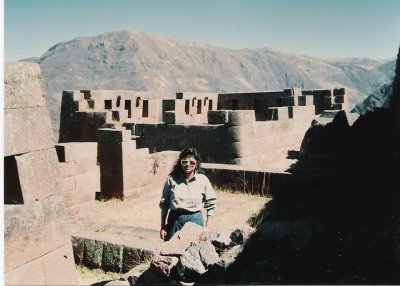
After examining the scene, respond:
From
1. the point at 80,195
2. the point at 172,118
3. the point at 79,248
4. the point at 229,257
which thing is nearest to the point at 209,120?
the point at 172,118

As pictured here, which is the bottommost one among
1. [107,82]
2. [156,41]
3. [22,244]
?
[22,244]

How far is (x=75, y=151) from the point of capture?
946 centimetres

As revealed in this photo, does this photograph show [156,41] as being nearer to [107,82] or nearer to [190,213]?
[107,82]

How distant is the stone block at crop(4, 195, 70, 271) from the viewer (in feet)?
11.5

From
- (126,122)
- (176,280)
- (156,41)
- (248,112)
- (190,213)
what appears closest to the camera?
(176,280)

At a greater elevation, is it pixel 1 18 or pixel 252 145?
pixel 1 18

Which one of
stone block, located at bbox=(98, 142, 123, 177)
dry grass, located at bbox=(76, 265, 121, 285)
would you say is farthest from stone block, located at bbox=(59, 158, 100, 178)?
dry grass, located at bbox=(76, 265, 121, 285)

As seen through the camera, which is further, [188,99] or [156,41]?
[156,41]

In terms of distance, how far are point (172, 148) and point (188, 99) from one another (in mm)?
5083

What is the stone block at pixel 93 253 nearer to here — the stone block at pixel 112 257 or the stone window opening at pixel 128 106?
the stone block at pixel 112 257

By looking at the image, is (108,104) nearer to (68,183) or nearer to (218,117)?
(218,117)

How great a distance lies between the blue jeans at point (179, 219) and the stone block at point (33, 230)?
5.73 feet

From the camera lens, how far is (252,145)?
1299cm

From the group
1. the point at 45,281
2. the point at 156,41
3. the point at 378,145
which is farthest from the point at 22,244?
the point at 156,41
